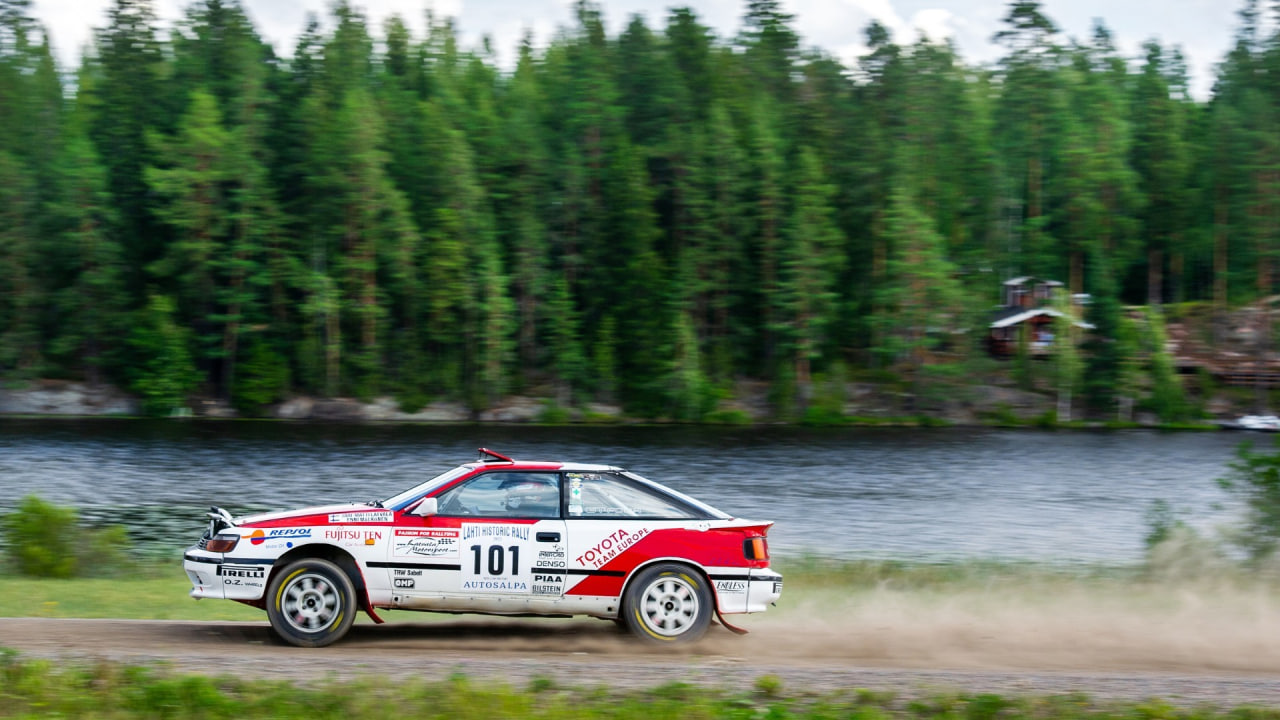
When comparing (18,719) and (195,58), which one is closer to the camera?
(18,719)

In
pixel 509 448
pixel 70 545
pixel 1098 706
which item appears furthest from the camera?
pixel 509 448

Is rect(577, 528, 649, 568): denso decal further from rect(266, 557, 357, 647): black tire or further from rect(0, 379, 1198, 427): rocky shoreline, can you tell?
rect(0, 379, 1198, 427): rocky shoreline

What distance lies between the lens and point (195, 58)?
75125 mm

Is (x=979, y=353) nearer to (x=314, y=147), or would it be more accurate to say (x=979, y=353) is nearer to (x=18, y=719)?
(x=314, y=147)

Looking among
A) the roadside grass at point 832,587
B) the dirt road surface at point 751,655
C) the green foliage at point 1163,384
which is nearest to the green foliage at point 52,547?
the roadside grass at point 832,587

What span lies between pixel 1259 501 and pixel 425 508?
35.6ft

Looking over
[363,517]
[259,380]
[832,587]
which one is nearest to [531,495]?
[363,517]

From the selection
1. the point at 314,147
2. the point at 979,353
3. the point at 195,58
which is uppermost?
the point at 195,58

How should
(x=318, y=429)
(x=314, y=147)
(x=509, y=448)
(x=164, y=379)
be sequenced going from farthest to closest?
(x=314, y=147) < (x=164, y=379) < (x=318, y=429) < (x=509, y=448)

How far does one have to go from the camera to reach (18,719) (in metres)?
6.92

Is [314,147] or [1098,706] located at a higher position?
[314,147]

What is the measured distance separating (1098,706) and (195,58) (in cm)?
7702

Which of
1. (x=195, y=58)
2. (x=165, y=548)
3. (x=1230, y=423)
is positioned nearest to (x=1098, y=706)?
(x=165, y=548)

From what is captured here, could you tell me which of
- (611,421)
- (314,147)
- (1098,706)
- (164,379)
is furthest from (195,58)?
(1098,706)
